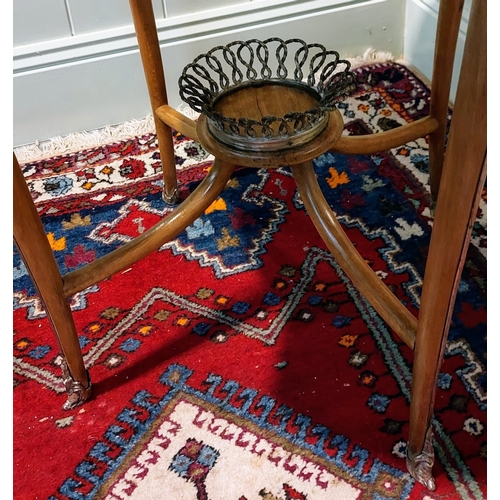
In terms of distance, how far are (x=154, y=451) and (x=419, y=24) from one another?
1.10m

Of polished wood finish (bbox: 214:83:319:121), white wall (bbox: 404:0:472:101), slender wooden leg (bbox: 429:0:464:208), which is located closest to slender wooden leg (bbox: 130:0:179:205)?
polished wood finish (bbox: 214:83:319:121)

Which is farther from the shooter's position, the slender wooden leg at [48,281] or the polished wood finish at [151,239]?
the polished wood finish at [151,239]

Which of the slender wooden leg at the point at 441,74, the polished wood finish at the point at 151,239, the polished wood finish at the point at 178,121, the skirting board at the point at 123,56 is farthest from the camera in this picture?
Result: the skirting board at the point at 123,56

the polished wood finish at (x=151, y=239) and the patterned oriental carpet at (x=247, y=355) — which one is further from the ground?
the polished wood finish at (x=151, y=239)

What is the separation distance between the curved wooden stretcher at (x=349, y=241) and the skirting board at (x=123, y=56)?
1.04 feet

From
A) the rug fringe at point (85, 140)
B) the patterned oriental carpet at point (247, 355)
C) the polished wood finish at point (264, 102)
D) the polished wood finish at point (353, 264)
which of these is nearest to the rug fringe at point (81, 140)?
the rug fringe at point (85, 140)

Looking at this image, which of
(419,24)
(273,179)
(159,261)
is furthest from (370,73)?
(159,261)

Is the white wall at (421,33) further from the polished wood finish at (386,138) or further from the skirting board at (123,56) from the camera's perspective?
the polished wood finish at (386,138)

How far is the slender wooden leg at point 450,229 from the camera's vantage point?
44 centimetres

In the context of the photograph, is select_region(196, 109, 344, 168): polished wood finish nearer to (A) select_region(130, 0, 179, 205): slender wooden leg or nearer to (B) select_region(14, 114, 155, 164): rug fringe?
(A) select_region(130, 0, 179, 205): slender wooden leg

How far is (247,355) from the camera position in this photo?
87cm

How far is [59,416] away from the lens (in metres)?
0.82

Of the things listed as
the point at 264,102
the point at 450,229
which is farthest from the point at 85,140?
the point at 450,229
